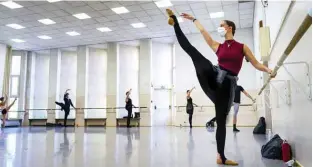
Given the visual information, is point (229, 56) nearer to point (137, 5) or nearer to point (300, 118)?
point (300, 118)

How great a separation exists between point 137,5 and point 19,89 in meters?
10.0

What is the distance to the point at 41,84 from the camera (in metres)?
15.5

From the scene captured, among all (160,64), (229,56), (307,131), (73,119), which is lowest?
(73,119)

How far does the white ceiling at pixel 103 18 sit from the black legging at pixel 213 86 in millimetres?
6671

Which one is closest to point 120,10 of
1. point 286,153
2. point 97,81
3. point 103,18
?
point 103,18

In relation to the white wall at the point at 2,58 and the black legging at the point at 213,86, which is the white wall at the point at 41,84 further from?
the black legging at the point at 213,86

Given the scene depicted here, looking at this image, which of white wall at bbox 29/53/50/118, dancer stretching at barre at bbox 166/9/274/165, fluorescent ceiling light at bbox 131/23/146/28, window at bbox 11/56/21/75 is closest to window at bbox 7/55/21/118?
window at bbox 11/56/21/75

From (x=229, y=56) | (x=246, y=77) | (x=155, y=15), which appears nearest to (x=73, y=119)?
(x=155, y=15)

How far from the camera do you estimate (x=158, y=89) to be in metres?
13.3

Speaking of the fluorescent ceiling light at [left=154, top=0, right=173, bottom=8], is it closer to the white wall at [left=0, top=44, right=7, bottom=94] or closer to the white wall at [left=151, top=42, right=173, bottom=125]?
the white wall at [left=151, top=42, right=173, bottom=125]

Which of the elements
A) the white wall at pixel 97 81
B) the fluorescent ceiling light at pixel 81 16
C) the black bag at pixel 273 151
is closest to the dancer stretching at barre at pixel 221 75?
the black bag at pixel 273 151

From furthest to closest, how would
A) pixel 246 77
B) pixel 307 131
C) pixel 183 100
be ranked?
pixel 183 100 → pixel 246 77 → pixel 307 131

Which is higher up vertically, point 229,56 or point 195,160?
point 229,56

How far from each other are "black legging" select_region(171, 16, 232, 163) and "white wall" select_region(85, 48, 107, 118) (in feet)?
39.9
